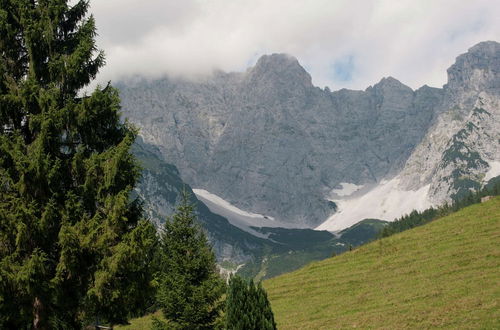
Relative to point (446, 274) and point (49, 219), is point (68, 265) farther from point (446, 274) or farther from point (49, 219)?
point (446, 274)

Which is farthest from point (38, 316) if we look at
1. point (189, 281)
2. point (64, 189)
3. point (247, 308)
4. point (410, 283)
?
point (410, 283)

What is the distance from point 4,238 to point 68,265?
2198 mm

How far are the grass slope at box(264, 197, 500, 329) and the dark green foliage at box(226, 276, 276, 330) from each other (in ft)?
45.9

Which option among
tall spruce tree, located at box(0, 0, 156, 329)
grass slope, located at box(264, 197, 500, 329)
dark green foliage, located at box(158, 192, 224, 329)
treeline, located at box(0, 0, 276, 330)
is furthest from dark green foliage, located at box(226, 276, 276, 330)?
grass slope, located at box(264, 197, 500, 329)

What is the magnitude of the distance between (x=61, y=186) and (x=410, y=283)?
3571cm

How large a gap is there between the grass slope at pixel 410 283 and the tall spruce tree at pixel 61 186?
19.8m

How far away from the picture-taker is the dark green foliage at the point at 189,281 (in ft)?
85.6

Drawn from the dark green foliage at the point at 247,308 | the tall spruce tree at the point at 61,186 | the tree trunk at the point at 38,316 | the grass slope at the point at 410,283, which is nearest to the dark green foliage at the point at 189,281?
the dark green foliage at the point at 247,308

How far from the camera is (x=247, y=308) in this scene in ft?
59.9

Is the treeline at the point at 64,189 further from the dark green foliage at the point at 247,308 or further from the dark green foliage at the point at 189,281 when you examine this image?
the dark green foliage at the point at 189,281

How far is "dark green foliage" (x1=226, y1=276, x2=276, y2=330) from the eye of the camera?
17922 millimetres

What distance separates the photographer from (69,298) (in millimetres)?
16891

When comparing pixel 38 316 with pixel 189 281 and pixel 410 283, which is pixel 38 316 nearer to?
pixel 189 281

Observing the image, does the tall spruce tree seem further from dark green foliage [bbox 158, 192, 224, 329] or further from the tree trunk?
dark green foliage [bbox 158, 192, 224, 329]
